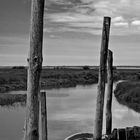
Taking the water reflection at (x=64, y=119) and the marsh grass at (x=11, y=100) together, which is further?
the marsh grass at (x=11, y=100)

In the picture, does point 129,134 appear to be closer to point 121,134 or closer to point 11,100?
point 121,134

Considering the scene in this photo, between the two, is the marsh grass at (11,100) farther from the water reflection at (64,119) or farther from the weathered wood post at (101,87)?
the weathered wood post at (101,87)

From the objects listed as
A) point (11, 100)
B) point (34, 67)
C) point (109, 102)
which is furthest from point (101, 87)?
point (11, 100)

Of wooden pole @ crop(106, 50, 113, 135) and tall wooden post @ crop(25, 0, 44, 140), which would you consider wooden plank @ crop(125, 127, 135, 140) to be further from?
tall wooden post @ crop(25, 0, 44, 140)

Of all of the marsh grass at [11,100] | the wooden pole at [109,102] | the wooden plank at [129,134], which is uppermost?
the wooden pole at [109,102]

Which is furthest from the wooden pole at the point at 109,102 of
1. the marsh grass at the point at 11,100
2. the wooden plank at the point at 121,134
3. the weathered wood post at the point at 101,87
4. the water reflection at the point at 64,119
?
the marsh grass at the point at 11,100

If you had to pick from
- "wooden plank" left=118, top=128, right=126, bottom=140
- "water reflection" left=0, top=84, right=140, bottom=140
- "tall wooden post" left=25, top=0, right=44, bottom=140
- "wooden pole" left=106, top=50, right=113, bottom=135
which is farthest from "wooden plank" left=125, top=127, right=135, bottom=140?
"tall wooden post" left=25, top=0, right=44, bottom=140

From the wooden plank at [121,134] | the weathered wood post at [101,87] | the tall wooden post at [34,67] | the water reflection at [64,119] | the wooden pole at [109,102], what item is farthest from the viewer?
the water reflection at [64,119]

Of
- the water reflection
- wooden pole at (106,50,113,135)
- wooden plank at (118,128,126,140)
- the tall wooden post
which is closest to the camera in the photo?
the tall wooden post

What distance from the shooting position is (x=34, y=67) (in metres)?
4.69

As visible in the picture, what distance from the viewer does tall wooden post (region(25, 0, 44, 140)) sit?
465 centimetres

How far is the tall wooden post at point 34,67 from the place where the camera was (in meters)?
4.65

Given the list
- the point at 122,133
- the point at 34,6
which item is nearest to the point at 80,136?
the point at 122,133

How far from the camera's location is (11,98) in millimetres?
22781
